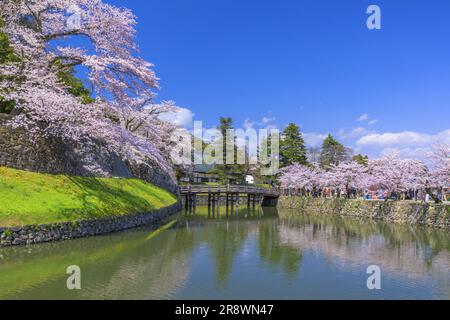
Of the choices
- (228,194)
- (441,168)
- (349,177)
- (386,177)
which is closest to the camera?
(441,168)

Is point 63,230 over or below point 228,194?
over

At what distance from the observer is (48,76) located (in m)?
16.1

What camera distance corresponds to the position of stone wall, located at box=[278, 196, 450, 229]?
79.5 ft

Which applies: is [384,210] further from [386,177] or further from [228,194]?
[228,194]

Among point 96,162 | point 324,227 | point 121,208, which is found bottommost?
point 324,227

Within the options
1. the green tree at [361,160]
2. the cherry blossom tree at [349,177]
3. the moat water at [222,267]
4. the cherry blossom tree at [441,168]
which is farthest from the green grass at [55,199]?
the green tree at [361,160]

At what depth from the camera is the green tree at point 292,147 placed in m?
52.7

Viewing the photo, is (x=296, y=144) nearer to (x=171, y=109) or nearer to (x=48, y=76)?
(x=171, y=109)

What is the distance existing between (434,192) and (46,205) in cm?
2555

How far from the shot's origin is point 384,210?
30078 mm

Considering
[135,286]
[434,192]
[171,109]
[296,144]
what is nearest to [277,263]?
[135,286]

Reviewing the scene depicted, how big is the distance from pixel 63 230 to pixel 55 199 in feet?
5.13

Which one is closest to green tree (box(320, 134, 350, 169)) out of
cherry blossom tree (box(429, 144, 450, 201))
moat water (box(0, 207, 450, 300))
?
cherry blossom tree (box(429, 144, 450, 201))

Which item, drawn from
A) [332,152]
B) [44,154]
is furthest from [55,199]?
[332,152]
